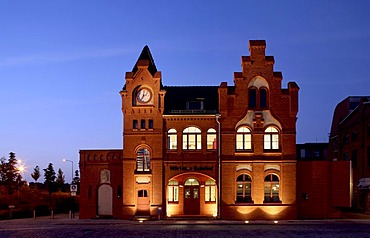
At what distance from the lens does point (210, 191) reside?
49.3 m

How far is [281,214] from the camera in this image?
47781mm

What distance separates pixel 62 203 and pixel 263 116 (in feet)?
116

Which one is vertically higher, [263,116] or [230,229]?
[263,116]

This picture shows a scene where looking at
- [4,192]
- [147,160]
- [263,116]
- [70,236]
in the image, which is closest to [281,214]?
[263,116]

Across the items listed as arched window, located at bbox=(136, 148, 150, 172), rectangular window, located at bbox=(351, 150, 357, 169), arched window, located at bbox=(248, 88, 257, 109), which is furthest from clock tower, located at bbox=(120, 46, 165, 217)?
rectangular window, located at bbox=(351, 150, 357, 169)

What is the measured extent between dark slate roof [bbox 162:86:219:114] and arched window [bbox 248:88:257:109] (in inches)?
125

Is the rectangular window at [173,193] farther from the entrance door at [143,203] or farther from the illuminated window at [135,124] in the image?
the illuminated window at [135,124]

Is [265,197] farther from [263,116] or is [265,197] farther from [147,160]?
[147,160]

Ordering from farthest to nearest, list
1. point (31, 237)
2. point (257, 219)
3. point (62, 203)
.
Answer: point (62, 203) < point (257, 219) < point (31, 237)

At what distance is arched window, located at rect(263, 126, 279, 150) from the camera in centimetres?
4869

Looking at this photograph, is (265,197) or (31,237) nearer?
(31,237)

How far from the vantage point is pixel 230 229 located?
3825cm

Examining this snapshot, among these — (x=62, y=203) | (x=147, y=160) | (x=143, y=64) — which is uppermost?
(x=143, y=64)

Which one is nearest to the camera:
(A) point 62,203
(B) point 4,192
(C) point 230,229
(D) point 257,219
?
(C) point 230,229
